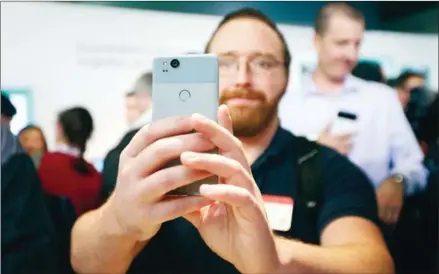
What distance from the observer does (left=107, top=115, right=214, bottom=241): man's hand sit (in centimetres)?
70

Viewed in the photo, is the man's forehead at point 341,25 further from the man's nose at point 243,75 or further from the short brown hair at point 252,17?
the man's nose at point 243,75

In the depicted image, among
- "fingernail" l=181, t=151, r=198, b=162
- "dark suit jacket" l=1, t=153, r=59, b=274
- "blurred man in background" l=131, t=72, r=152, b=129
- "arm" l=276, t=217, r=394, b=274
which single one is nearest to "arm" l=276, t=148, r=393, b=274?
"arm" l=276, t=217, r=394, b=274

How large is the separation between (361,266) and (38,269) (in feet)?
2.46

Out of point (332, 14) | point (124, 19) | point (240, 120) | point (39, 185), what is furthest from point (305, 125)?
point (39, 185)

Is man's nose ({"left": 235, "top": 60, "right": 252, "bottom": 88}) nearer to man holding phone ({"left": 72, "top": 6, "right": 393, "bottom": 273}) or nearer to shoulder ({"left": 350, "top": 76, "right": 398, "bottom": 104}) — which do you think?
man holding phone ({"left": 72, "top": 6, "right": 393, "bottom": 273})

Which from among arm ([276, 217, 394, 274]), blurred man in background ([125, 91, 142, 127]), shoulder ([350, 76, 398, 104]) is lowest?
arm ([276, 217, 394, 274])

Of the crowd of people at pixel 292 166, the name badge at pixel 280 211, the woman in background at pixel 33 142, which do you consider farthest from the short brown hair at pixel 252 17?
the woman in background at pixel 33 142

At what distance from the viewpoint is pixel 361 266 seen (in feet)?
3.41

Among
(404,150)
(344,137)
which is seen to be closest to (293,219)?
(344,137)

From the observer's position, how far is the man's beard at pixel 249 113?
45.4 inches

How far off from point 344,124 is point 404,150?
0.57 feet

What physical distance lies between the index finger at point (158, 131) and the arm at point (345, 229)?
33 centimetres

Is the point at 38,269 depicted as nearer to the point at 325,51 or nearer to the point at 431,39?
the point at 325,51

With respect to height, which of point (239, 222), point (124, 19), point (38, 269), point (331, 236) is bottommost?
point (38, 269)
